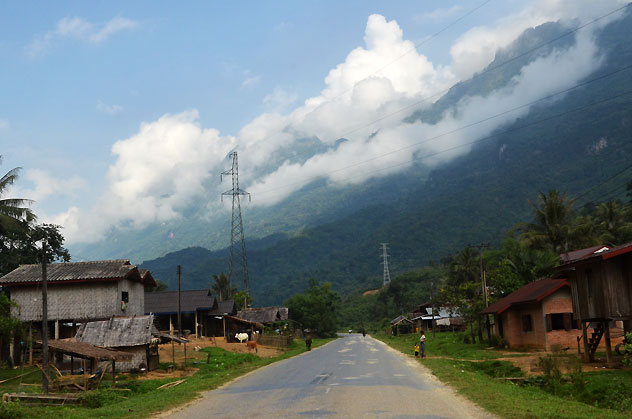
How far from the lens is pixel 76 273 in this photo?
139 feet

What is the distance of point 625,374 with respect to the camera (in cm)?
2217

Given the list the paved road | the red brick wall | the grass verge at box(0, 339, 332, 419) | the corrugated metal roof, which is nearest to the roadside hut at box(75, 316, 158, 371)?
the corrugated metal roof

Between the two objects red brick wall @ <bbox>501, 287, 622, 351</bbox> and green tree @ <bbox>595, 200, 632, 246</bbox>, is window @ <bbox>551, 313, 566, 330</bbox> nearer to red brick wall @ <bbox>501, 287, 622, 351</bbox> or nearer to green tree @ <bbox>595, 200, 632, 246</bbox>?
red brick wall @ <bbox>501, 287, 622, 351</bbox>

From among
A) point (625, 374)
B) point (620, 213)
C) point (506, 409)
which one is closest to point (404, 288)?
point (620, 213)

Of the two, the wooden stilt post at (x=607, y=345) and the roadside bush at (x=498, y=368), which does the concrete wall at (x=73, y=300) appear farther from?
the wooden stilt post at (x=607, y=345)

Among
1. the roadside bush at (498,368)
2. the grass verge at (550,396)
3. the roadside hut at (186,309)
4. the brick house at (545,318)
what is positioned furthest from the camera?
the roadside hut at (186,309)

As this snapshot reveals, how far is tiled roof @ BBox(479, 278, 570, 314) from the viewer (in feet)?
118

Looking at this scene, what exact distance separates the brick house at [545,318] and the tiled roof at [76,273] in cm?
2655

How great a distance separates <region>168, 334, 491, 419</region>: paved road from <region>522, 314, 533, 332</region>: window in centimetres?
1530

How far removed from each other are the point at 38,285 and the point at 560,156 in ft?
598

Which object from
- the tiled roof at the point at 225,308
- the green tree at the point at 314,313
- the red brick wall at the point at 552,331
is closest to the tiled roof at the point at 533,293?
the red brick wall at the point at 552,331

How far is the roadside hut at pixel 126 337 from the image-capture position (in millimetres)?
32031

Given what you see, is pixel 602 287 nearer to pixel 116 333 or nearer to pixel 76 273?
pixel 116 333

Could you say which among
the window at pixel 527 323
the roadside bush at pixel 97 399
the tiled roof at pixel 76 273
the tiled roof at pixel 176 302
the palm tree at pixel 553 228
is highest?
the palm tree at pixel 553 228
